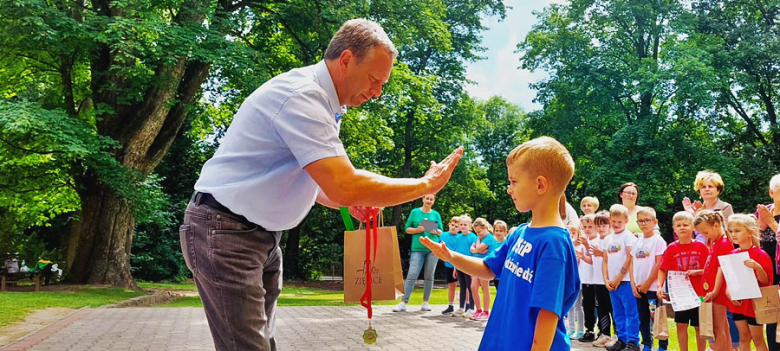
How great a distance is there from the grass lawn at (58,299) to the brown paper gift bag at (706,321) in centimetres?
909

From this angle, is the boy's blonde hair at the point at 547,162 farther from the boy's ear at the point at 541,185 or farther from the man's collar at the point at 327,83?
the man's collar at the point at 327,83

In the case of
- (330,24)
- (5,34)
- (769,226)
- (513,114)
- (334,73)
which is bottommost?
(769,226)

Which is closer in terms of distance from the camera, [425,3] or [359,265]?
[359,265]

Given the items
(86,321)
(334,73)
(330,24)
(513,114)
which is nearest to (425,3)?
(330,24)

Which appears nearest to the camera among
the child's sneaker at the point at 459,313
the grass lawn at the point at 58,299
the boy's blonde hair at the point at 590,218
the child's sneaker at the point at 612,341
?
the child's sneaker at the point at 612,341

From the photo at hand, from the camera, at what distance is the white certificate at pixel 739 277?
6.29 metres

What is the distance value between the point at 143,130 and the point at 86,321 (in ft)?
27.4

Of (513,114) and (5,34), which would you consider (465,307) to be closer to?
(5,34)

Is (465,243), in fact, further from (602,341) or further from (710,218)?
(710,218)

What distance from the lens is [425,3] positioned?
20297 millimetres

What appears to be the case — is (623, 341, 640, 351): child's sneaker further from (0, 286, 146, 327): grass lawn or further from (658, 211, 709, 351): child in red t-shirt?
(0, 286, 146, 327): grass lawn

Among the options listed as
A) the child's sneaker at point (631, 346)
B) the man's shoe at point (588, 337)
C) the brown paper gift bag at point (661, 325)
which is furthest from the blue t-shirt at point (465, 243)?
the brown paper gift bag at point (661, 325)

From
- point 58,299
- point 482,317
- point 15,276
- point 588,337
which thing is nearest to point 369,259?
point 588,337

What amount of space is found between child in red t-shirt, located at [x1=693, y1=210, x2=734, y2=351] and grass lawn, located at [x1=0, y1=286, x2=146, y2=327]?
30.3 feet
